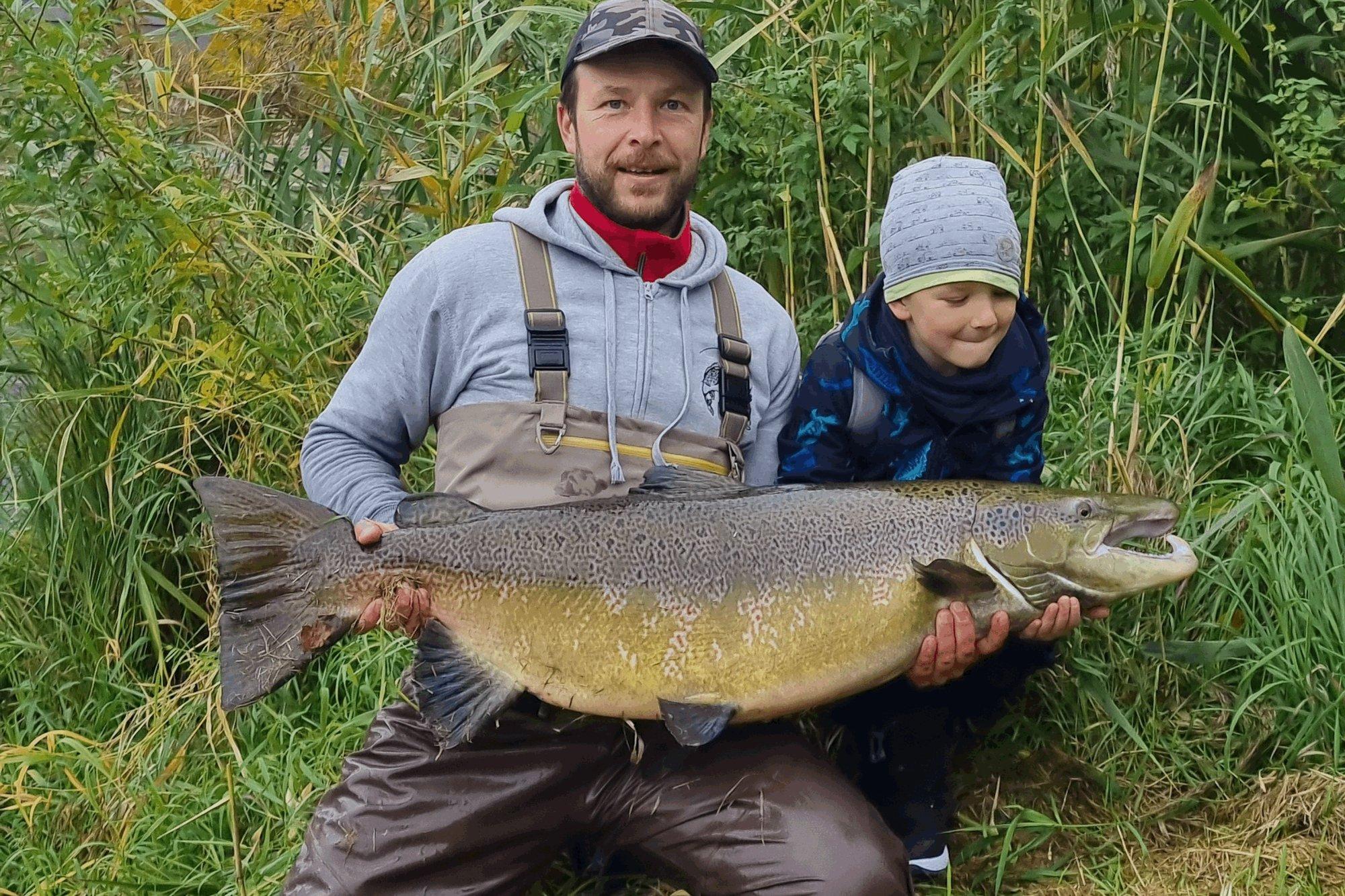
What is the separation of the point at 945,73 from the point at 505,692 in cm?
204

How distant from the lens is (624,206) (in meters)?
3.28

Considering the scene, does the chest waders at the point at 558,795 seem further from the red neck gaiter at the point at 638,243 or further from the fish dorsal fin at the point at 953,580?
the fish dorsal fin at the point at 953,580

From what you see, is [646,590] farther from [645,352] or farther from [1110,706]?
[1110,706]

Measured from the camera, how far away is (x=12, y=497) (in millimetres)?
4375

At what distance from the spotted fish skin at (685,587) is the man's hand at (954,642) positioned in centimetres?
3

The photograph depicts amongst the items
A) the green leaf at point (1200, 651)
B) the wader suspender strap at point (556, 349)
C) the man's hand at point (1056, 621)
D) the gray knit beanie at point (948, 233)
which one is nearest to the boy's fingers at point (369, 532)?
the wader suspender strap at point (556, 349)

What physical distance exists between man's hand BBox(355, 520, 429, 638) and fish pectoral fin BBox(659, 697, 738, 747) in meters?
0.53

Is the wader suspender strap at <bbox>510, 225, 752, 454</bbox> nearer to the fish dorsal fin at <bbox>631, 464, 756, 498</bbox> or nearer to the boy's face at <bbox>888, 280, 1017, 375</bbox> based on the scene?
the fish dorsal fin at <bbox>631, 464, 756, 498</bbox>

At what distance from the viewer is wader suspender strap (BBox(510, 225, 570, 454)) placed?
10.1 ft

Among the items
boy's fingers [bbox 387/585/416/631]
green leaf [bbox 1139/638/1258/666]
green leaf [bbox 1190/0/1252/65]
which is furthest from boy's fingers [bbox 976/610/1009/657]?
green leaf [bbox 1190/0/1252/65]

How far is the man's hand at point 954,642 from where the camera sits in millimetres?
2834

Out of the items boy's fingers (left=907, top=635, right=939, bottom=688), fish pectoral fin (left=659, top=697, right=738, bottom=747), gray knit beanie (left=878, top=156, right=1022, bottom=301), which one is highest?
gray knit beanie (left=878, top=156, right=1022, bottom=301)

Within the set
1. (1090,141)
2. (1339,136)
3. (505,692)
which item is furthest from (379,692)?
(1339,136)

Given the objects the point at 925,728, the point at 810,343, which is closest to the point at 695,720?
the point at 925,728
